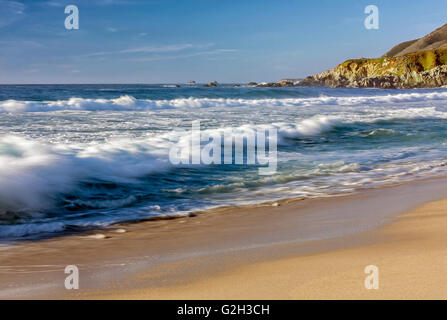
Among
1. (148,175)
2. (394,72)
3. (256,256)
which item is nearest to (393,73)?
(394,72)

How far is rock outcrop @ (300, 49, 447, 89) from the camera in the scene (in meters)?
61.9

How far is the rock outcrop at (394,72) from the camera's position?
61919mm

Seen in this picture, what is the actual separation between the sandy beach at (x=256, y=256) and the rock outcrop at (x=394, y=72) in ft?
208

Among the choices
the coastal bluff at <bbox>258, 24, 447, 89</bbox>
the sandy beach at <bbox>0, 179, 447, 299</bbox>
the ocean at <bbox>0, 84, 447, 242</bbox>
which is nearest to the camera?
the sandy beach at <bbox>0, 179, 447, 299</bbox>

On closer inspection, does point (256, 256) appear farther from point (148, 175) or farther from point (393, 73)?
point (393, 73)

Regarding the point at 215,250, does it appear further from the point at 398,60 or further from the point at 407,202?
the point at 398,60

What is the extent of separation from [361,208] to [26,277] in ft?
9.81

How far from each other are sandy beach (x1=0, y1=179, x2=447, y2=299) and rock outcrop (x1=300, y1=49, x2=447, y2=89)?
208ft

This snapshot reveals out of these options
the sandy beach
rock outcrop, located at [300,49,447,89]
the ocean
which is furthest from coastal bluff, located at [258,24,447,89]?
the sandy beach

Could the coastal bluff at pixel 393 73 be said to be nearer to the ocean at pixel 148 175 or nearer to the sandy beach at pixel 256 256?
the ocean at pixel 148 175

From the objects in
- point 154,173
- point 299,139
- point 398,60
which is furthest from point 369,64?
point 154,173

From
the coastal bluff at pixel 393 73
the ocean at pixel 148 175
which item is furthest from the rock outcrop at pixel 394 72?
the ocean at pixel 148 175

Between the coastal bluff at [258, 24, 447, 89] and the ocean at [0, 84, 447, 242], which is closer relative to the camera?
the ocean at [0, 84, 447, 242]

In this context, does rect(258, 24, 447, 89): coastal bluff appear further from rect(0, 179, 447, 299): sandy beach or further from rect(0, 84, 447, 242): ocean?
rect(0, 179, 447, 299): sandy beach
